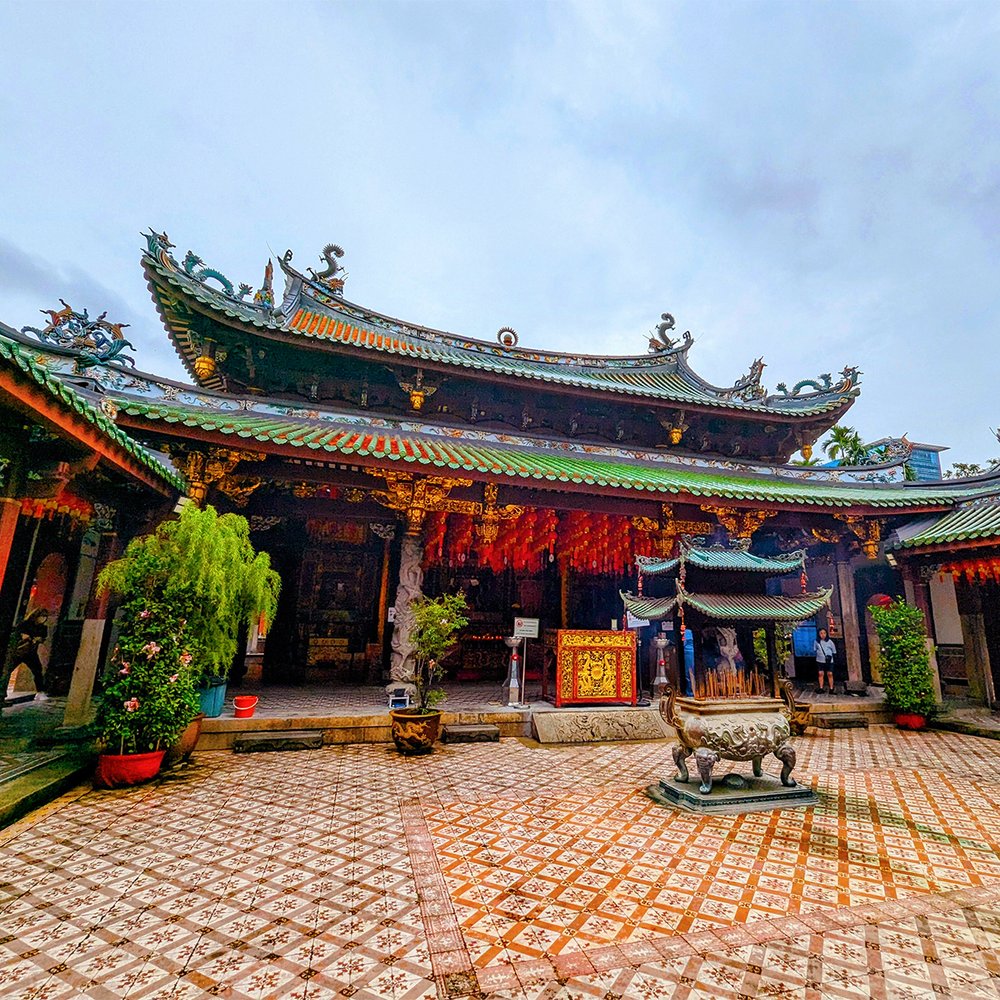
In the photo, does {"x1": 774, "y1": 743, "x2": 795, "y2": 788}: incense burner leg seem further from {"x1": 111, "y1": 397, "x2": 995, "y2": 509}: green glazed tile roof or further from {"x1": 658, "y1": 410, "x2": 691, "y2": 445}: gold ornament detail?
{"x1": 658, "y1": 410, "x2": 691, "y2": 445}: gold ornament detail

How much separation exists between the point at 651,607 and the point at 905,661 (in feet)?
18.8

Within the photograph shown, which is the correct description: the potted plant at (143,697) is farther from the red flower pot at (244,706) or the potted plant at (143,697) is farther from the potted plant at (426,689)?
the potted plant at (426,689)

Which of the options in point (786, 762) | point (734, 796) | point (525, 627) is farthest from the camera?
point (525, 627)

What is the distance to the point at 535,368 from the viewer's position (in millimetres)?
13789

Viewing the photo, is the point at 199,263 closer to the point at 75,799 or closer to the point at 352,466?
the point at 352,466

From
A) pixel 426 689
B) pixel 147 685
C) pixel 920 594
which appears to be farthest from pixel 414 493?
pixel 920 594

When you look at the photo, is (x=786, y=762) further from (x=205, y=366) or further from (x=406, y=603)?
(x=205, y=366)

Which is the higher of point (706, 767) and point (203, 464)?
point (203, 464)

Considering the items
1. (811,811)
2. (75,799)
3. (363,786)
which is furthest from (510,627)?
(75,799)

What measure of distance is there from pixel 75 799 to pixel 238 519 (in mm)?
3107

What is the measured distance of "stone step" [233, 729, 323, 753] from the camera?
22.0 ft

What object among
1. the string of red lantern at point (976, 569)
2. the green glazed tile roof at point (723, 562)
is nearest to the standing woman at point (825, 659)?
the string of red lantern at point (976, 569)

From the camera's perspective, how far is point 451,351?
43.4ft

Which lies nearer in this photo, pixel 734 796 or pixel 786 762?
pixel 734 796
